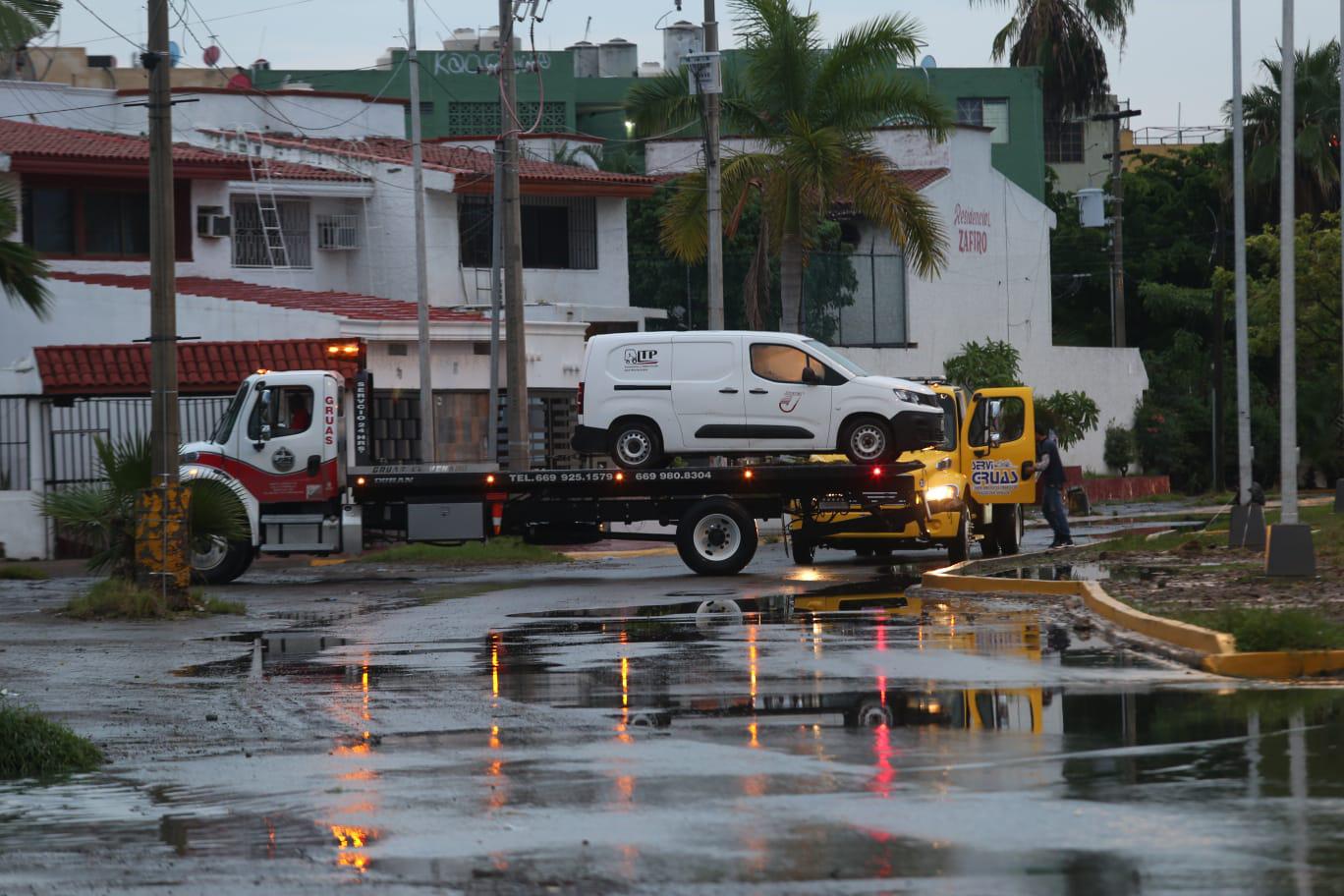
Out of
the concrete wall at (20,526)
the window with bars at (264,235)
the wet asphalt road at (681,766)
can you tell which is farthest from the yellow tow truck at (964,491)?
the window with bars at (264,235)

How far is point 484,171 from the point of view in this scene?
43.6m

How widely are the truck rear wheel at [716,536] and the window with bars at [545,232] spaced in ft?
70.2

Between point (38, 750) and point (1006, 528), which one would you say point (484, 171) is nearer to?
point (1006, 528)

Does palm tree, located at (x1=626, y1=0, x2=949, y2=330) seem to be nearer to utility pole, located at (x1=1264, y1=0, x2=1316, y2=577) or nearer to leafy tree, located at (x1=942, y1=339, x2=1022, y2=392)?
utility pole, located at (x1=1264, y1=0, x2=1316, y2=577)

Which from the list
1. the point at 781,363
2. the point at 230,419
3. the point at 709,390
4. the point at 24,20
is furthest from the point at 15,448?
the point at 781,363

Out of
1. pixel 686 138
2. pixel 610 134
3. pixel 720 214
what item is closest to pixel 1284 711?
pixel 720 214

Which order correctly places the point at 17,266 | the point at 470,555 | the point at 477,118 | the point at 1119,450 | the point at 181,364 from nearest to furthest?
1. the point at 17,266
2. the point at 470,555
3. the point at 181,364
4. the point at 1119,450
5. the point at 477,118

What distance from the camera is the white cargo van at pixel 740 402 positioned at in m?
23.6

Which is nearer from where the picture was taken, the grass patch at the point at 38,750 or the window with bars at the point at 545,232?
the grass patch at the point at 38,750

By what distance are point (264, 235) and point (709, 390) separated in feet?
70.3

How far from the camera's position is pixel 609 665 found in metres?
14.1

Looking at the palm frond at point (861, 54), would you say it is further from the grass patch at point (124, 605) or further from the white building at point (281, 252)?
the grass patch at point (124, 605)

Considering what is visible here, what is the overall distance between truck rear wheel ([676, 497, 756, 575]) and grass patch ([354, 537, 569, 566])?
5.17 meters

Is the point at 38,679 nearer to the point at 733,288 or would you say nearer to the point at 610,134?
the point at 733,288
